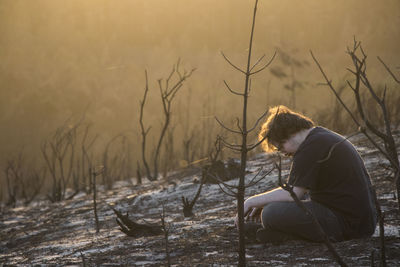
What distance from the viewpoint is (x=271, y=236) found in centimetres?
309

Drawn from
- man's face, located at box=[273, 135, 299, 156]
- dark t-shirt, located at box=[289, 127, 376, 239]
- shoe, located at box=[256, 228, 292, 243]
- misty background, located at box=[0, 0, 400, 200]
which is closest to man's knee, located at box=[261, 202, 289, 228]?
shoe, located at box=[256, 228, 292, 243]

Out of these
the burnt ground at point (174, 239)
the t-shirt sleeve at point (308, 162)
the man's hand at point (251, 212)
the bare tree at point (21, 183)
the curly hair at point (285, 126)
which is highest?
the curly hair at point (285, 126)

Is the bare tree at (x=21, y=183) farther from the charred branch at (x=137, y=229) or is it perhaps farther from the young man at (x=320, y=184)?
the young man at (x=320, y=184)

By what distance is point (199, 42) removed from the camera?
18406mm

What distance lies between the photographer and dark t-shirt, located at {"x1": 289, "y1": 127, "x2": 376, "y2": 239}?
2.67m

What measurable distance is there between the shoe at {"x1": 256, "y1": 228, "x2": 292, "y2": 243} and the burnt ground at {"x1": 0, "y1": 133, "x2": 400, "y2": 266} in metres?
0.04

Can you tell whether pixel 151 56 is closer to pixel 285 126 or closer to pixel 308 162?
pixel 285 126

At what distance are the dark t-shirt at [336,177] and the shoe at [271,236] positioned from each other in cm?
39

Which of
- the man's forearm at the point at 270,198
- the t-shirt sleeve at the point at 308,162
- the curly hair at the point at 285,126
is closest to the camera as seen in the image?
the t-shirt sleeve at the point at 308,162

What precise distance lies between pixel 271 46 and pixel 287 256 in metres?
16.7

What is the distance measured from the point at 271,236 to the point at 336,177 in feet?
2.04

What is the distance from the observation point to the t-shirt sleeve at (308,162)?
2.65m

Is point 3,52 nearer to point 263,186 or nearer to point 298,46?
point 298,46

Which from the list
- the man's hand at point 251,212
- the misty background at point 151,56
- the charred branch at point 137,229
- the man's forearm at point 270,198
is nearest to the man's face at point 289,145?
the man's forearm at point 270,198
